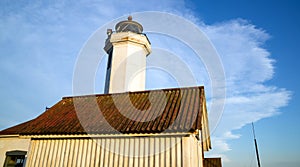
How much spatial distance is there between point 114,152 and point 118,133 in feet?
2.53

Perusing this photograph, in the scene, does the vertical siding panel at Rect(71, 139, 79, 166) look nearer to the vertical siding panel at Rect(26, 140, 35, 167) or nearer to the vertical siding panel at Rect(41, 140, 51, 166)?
the vertical siding panel at Rect(41, 140, 51, 166)

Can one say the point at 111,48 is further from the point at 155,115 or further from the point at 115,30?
the point at 155,115

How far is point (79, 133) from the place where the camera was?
8.75 metres

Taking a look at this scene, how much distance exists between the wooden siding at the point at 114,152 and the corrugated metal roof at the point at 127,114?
1.41ft

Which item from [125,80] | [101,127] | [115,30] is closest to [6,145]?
[101,127]

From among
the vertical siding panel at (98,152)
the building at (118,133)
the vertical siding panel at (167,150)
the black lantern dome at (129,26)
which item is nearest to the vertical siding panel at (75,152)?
the building at (118,133)

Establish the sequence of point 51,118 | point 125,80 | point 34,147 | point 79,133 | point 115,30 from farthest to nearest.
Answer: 1. point 115,30
2. point 125,80
3. point 51,118
4. point 34,147
5. point 79,133

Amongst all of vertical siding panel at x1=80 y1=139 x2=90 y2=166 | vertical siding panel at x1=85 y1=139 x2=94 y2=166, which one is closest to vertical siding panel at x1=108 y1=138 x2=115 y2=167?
vertical siding panel at x1=85 y1=139 x2=94 y2=166

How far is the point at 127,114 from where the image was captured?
978 centimetres

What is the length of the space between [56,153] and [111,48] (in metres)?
11.7

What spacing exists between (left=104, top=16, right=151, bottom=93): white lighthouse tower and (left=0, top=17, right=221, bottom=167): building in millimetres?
4000

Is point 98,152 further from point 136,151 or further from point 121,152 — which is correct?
point 136,151

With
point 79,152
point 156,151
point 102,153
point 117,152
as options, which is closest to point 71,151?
point 79,152

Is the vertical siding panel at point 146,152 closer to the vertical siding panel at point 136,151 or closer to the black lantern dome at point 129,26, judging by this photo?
the vertical siding panel at point 136,151
